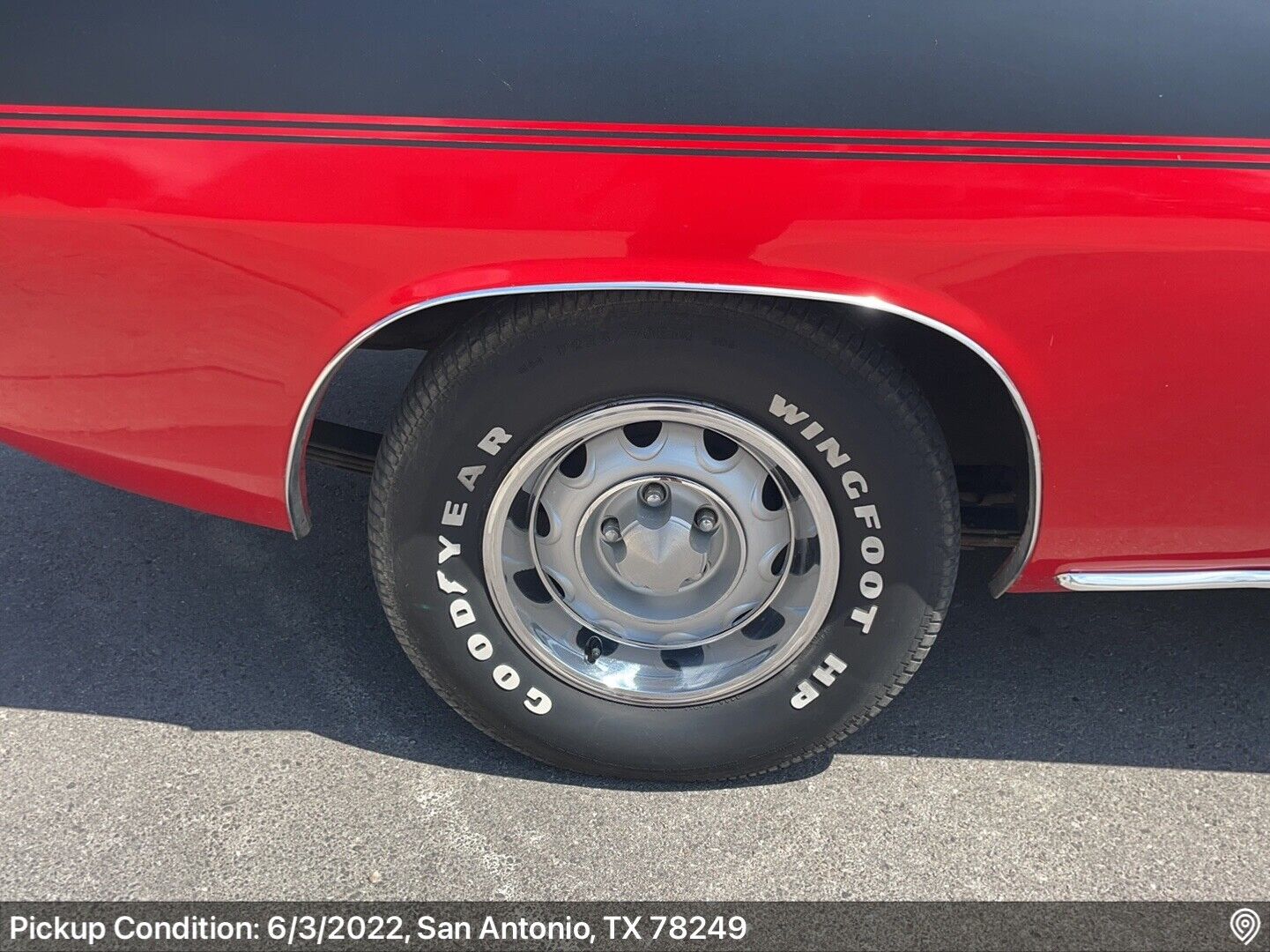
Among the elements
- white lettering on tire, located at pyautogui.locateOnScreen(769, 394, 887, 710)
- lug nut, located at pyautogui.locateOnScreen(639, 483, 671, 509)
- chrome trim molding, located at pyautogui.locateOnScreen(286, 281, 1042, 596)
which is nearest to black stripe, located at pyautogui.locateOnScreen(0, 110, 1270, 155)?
chrome trim molding, located at pyautogui.locateOnScreen(286, 281, 1042, 596)

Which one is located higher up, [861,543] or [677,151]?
[677,151]

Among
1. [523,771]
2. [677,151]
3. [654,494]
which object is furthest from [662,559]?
[677,151]

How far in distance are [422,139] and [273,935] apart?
1.38m

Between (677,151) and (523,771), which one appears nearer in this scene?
(677,151)

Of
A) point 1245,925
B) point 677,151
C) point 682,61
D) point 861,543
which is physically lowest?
point 1245,925

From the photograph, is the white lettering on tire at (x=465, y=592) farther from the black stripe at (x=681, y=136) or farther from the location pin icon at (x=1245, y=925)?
the location pin icon at (x=1245, y=925)

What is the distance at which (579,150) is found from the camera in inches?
73.9

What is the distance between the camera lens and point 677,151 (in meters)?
1.87

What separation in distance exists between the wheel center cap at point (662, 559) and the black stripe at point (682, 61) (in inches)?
31.5

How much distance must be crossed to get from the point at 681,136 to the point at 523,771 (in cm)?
133

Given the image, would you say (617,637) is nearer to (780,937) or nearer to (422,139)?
(780,937)

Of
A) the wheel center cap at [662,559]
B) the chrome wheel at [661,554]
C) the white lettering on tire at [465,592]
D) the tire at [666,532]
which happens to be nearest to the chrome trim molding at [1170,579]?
the tire at [666,532]

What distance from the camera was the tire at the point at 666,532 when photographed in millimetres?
2051

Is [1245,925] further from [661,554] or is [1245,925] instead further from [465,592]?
[465,592]
